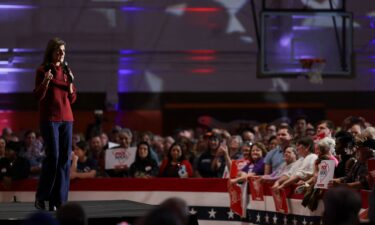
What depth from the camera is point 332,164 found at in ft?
32.8

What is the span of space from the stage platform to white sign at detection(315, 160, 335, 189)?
2162 mm

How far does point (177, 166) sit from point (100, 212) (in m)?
5.21

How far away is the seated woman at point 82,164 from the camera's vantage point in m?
13.5

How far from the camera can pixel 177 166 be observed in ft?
44.2

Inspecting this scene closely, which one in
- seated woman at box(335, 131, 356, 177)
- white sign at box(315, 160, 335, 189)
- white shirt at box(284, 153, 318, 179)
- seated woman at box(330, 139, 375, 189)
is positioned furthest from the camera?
white shirt at box(284, 153, 318, 179)

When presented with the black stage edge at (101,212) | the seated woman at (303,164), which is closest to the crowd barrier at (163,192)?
the seated woman at (303,164)

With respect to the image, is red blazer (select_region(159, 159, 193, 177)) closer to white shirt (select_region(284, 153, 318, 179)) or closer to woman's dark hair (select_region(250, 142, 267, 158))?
woman's dark hair (select_region(250, 142, 267, 158))

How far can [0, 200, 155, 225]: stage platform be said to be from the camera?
778 cm

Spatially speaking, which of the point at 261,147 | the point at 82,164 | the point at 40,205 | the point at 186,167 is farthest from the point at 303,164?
the point at 82,164

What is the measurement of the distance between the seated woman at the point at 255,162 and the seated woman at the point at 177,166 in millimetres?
1035

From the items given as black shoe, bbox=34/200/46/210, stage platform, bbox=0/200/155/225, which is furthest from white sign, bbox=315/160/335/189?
black shoe, bbox=34/200/46/210

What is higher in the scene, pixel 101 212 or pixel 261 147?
pixel 261 147

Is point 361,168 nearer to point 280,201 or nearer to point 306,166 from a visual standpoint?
point 306,166

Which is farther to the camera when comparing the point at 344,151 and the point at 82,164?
the point at 82,164
